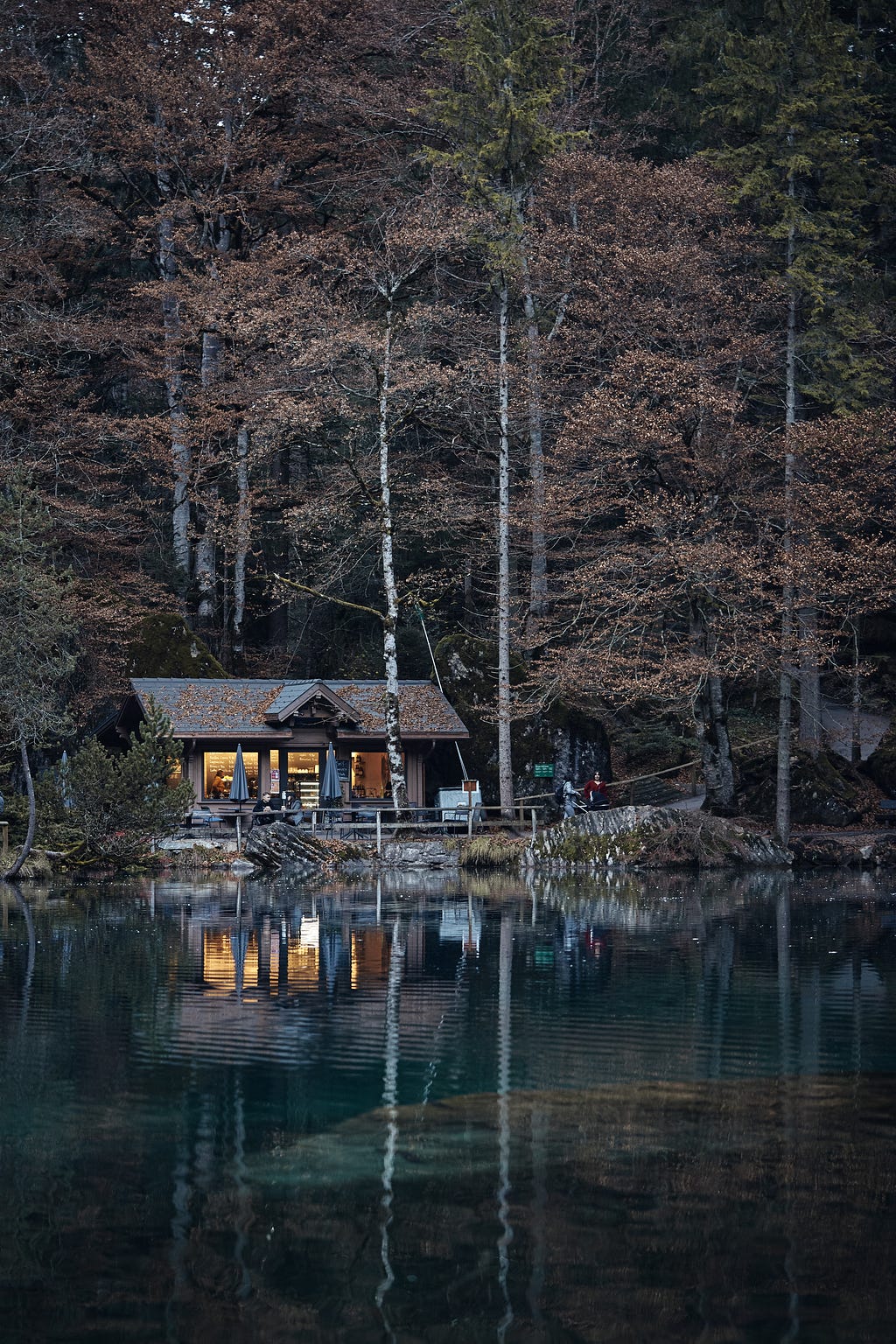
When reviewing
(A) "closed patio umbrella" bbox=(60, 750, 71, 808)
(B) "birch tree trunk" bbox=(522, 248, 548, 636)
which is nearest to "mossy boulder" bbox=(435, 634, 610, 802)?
(B) "birch tree trunk" bbox=(522, 248, 548, 636)

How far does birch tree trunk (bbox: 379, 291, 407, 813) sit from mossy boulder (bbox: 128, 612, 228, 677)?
7.34m

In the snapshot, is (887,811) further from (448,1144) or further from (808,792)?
(448,1144)

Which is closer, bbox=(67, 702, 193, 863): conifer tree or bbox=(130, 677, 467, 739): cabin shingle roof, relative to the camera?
bbox=(67, 702, 193, 863): conifer tree

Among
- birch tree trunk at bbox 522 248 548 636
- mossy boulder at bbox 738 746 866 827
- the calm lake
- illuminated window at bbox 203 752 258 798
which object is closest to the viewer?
the calm lake

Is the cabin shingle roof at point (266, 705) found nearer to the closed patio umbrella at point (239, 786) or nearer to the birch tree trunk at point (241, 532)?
the closed patio umbrella at point (239, 786)

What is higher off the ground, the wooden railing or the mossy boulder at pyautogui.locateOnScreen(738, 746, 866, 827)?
the mossy boulder at pyautogui.locateOnScreen(738, 746, 866, 827)

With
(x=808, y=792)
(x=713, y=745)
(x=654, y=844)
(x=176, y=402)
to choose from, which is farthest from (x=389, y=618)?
(x=808, y=792)

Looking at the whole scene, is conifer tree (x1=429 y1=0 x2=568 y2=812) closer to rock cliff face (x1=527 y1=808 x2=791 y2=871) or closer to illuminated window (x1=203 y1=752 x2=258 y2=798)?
rock cliff face (x1=527 y1=808 x2=791 y2=871)

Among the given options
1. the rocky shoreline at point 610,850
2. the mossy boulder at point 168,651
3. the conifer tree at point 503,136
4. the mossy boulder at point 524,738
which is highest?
the conifer tree at point 503,136

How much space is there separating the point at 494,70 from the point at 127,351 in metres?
14.3

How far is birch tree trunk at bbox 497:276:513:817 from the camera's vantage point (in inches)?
1560

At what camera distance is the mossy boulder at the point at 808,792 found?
126 feet

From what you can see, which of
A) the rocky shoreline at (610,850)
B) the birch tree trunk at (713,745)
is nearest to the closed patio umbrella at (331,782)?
the rocky shoreline at (610,850)

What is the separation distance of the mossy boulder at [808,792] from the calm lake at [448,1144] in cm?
1912
